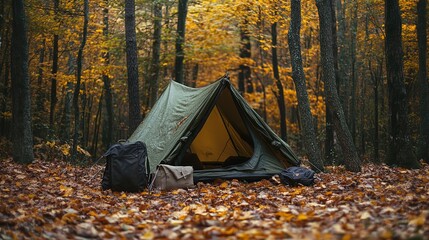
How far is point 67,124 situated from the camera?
14.3 meters

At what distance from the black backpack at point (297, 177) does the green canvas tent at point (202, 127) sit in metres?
0.75

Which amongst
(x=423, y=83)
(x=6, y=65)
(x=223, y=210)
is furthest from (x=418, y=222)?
(x=6, y=65)

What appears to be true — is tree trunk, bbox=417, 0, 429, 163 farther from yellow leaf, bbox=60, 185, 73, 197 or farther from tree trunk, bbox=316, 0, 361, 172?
yellow leaf, bbox=60, 185, 73, 197

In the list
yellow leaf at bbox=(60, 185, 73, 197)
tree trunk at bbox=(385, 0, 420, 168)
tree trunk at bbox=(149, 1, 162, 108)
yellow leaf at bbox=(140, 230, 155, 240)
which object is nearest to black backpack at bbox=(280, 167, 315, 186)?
tree trunk at bbox=(385, 0, 420, 168)

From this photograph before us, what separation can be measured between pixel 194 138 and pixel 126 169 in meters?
1.49

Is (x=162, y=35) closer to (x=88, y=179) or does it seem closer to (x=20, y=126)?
(x=20, y=126)

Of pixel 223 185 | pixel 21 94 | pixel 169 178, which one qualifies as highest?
pixel 21 94

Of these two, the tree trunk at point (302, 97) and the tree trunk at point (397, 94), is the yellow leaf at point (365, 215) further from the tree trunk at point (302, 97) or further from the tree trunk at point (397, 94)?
the tree trunk at point (397, 94)

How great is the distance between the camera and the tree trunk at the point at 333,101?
850 centimetres

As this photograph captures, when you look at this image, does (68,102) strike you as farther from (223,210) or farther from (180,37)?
(223,210)

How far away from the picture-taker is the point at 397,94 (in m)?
8.66

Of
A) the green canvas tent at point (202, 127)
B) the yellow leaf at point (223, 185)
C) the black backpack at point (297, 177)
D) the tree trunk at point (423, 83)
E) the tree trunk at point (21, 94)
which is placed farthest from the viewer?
the tree trunk at point (423, 83)

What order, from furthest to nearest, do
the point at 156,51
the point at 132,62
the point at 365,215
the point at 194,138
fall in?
the point at 156,51 < the point at 132,62 < the point at 194,138 < the point at 365,215

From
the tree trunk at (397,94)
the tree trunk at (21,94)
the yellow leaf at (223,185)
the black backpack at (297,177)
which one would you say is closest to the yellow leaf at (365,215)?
the black backpack at (297,177)
